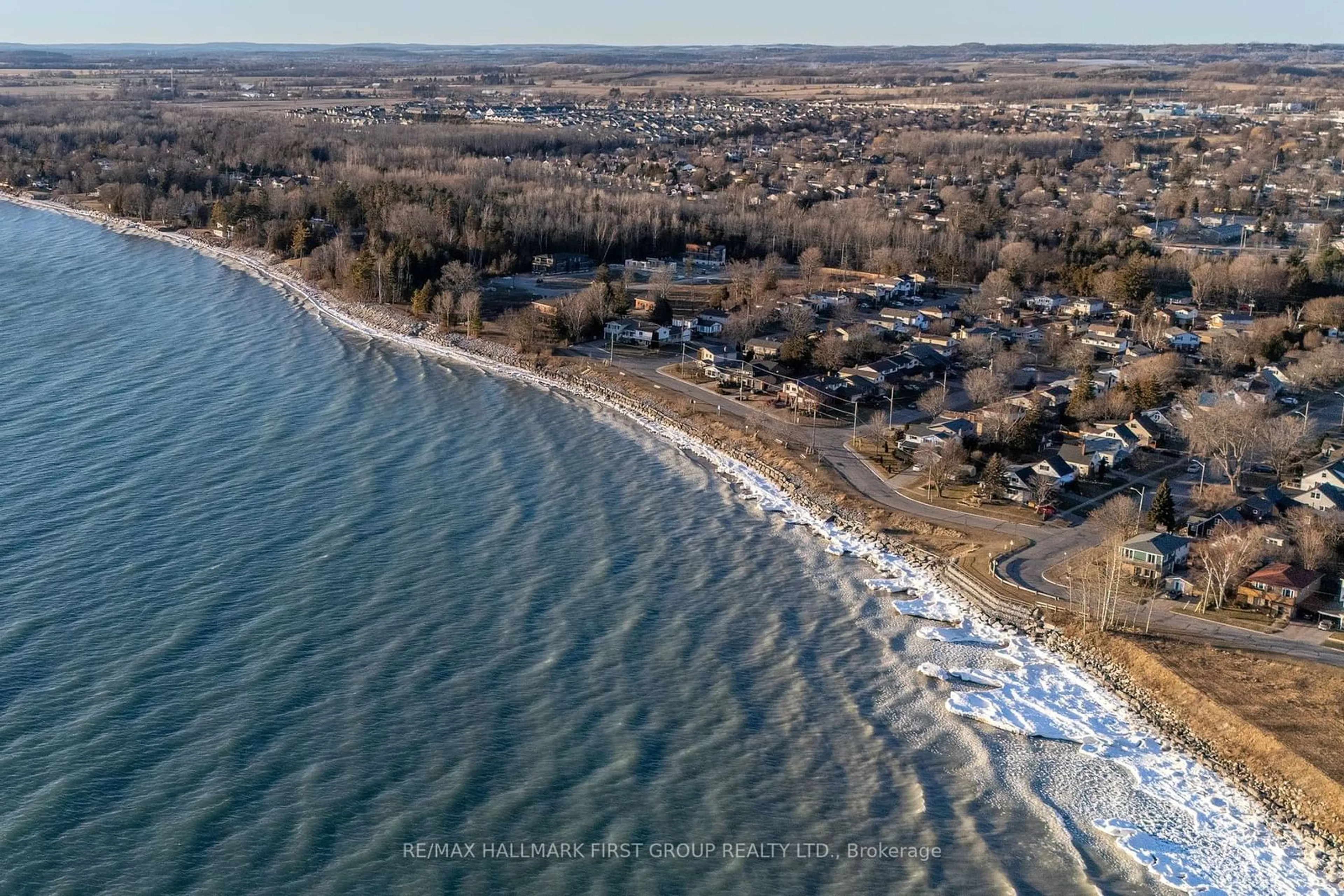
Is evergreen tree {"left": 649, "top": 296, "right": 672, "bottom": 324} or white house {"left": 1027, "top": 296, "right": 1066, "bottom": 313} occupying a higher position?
evergreen tree {"left": 649, "top": 296, "right": 672, "bottom": 324}


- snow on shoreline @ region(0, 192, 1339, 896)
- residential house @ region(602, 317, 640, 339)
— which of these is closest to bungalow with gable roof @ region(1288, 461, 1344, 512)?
snow on shoreline @ region(0, 192, 1339, 896)

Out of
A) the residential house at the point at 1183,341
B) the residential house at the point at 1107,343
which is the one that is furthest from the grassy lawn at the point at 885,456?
the residential house at the point at 1183,341

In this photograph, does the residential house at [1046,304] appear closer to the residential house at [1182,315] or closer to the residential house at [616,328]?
the residential house at [1182,315]

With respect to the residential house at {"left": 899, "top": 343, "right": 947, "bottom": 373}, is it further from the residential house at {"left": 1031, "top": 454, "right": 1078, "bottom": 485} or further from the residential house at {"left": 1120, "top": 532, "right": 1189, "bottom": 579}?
the residential house at {"left": 1120, "top": 532, "right": 1189, "bottom": 579}

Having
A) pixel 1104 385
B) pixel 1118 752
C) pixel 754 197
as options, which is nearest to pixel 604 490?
pixel 1118 752

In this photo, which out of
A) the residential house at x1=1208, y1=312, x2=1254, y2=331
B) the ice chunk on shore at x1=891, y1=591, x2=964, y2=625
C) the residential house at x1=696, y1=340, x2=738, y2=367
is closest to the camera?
the ice chunk on shore at x1=891, y1=591, x2=964, y2=625

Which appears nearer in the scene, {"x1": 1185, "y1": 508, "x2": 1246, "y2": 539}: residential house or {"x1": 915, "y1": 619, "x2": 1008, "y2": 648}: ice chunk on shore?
{"x1": 915, "y1": 619, "x2": 1008, "y2": 648}: ice chunk on shore

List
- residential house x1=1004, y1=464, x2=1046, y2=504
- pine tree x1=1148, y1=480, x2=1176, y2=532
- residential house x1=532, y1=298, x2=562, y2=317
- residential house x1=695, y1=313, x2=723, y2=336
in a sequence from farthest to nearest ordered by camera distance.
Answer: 1. residential house x1=695, y1=313, x2=723, y2=336
2. residential house x1=532, y1=298, x2=562, y2=317
3. residential house x1=1004, y1=464, x2=1046, y2=504
4. pine tree x1=1148, y1=480, x2=1176, y2=532

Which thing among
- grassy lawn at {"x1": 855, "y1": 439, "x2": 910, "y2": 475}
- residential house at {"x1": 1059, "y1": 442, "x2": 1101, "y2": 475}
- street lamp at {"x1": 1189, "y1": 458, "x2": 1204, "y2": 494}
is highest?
residential house at {"x1": 1059, "y1": 442, "x2": 1101, "y2": 475}
